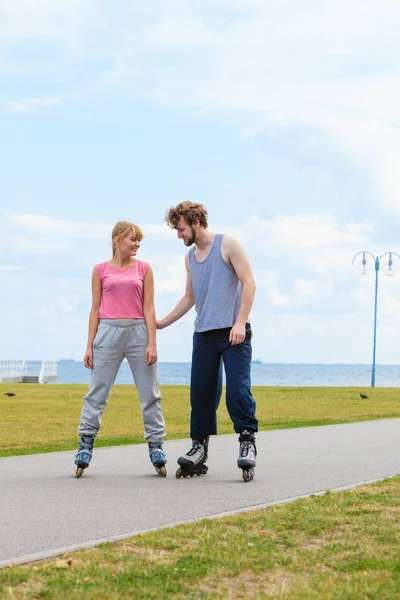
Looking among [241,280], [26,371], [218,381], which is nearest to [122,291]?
[241,280]

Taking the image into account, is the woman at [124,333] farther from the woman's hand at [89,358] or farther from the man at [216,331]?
the man at [216,331]

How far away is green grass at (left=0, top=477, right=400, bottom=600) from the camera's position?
3.80 m

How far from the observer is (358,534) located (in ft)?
16.6

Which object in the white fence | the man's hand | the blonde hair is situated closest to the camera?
the man's hand

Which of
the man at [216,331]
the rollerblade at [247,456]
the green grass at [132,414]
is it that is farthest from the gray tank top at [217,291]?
the green grass at [132,414]

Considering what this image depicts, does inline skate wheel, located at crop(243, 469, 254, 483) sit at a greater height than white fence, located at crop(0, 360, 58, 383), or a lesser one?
lesser

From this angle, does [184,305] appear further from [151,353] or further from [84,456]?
[84,456]

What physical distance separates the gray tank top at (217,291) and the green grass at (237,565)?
2194mm

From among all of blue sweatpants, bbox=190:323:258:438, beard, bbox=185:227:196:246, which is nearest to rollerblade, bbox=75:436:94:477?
blue sweatpants, bbox=190:323:258:438

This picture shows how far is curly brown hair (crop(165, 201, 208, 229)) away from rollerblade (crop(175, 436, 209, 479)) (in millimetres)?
1823

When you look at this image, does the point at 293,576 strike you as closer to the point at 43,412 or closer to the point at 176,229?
the point at 176,229

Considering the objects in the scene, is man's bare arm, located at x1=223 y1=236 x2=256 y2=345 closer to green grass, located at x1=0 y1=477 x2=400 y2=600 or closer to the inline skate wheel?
the inline skate wheel

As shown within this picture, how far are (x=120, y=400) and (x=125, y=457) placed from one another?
47.5ft

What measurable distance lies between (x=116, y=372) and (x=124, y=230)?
1.17 m
